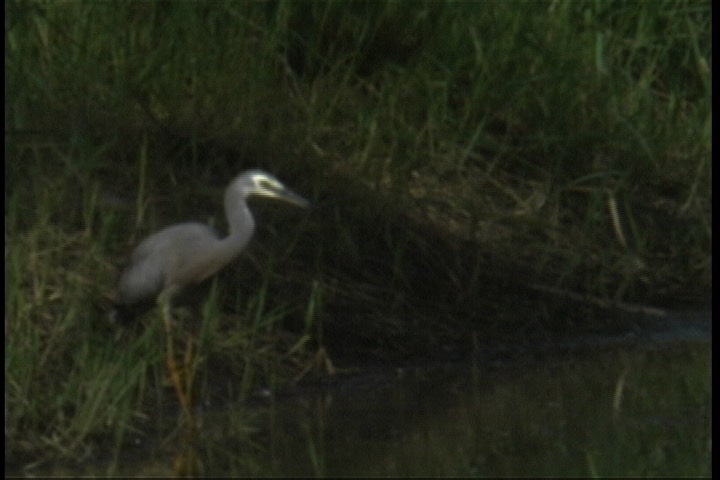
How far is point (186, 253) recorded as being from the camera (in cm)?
719

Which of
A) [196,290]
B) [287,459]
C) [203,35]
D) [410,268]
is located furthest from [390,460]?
[203,35]

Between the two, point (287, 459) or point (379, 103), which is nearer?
point (287, 459)

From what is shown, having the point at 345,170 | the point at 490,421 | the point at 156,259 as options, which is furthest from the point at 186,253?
the point at 345,170

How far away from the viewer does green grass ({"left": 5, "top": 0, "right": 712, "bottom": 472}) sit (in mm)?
7188

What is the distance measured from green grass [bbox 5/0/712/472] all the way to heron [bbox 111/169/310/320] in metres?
0.13

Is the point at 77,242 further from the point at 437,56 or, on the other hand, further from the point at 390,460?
the point at 437,56

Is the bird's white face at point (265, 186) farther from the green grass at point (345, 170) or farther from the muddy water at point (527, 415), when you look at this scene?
the muddy water at point (527, 415)

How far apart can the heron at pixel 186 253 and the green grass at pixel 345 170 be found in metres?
0.13

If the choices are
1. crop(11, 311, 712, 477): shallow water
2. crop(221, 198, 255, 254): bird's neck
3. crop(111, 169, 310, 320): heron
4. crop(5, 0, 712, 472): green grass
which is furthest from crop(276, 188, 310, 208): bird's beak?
crop(11, 311, 712, 477): shallow water

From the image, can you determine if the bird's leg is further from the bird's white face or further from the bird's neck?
the bird's white face

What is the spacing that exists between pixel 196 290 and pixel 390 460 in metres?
1.15

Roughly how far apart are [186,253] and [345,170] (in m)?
1.23

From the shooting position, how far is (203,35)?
833cm

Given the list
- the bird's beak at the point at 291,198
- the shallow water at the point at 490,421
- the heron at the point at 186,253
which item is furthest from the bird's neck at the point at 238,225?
the shallow water at the point at 490,421
